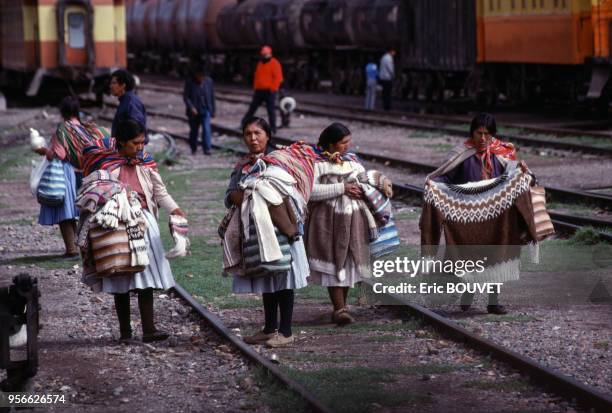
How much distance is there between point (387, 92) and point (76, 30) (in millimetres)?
7689

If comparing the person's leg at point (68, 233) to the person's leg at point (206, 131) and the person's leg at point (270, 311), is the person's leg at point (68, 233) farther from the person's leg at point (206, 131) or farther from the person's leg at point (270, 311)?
the person's leg at point (206, 131)

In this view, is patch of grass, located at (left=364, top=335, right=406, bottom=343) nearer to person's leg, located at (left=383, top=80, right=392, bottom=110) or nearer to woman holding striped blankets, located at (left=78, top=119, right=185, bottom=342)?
woman holding striped blankets, located at (left=78, top=119, right=185, bottom=342)

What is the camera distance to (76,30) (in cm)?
3141

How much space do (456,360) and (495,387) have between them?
2.31ft

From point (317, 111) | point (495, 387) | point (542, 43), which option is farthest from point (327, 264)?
point (317, 111)

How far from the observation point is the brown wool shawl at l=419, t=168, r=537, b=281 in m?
8.31

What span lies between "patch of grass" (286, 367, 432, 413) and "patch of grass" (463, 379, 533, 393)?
0.33 meters

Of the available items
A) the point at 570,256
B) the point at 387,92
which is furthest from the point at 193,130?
the point at 570,256

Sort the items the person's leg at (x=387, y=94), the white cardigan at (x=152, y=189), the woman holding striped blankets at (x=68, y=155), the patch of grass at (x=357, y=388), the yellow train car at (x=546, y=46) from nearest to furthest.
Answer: the patch of grass at (x=357, y=388)
the white cardigan at (x=152, y=189)
the woman holding striped blankets at (x=68, y=155)
the yellow train car at (x=546, y=46)
the person's leg at (x=387, y=94)

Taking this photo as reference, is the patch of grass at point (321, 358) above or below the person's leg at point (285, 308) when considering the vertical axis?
below

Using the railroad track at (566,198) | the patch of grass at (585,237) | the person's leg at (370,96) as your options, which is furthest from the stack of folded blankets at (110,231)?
the person's leg at (370,96)

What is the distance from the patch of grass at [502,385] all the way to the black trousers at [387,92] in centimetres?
2401

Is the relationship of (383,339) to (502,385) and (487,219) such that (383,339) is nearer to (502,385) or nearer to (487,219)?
(487,219)

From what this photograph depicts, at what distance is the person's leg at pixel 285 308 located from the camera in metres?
7.96
